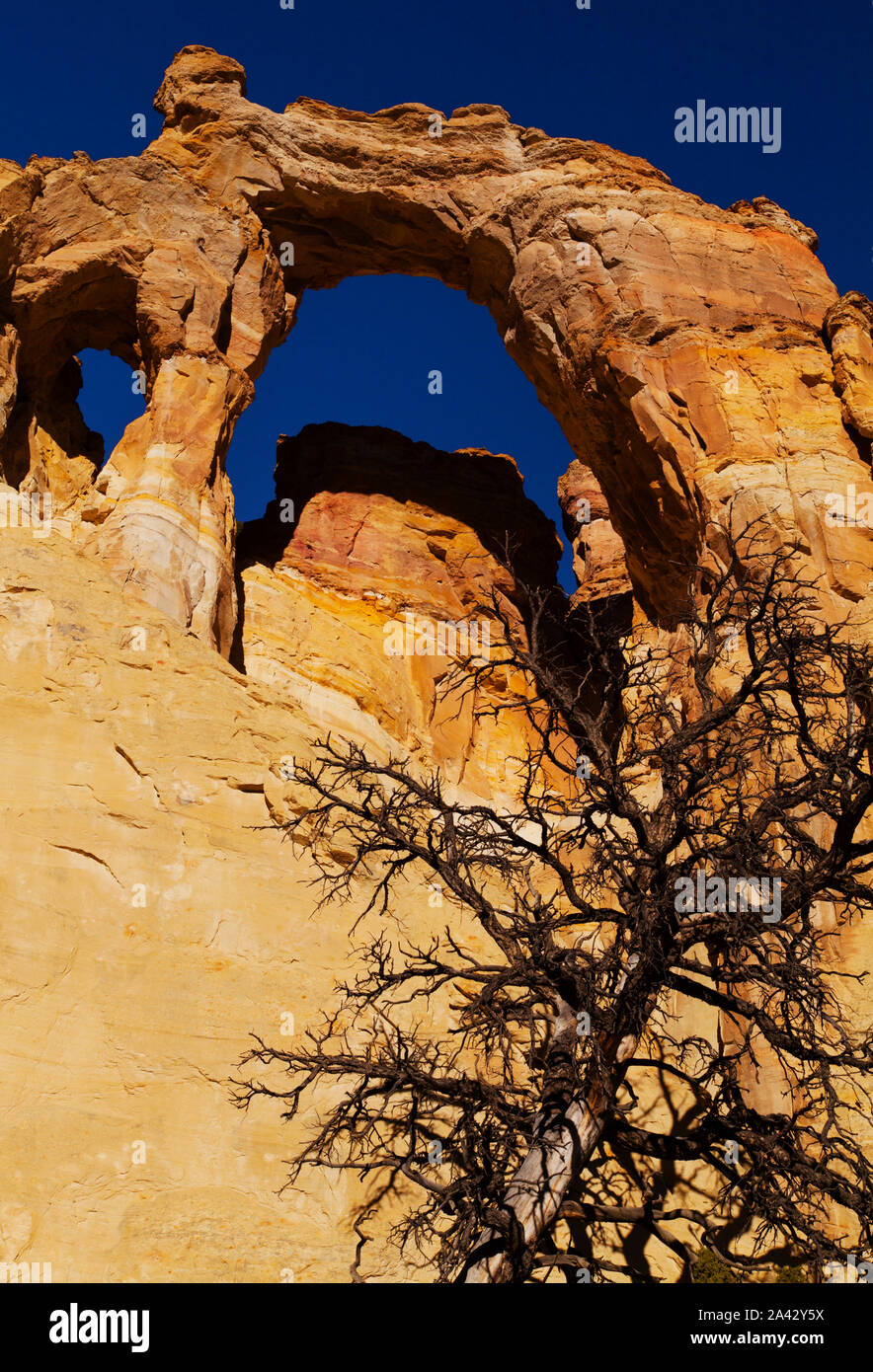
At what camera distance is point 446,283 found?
81.3 ft

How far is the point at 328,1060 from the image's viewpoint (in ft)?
29.8

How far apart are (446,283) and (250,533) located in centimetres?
627

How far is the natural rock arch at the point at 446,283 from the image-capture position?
1855cm

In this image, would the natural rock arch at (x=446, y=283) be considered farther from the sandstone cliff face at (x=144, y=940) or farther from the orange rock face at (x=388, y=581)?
the sandstone cliff face at (x=144, y=940)

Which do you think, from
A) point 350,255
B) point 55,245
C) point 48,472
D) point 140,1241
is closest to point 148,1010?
point 140,1241

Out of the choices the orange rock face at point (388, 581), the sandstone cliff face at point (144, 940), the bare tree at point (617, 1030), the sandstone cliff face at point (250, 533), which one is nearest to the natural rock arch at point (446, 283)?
the sandstone cliff face at point (250, 533)

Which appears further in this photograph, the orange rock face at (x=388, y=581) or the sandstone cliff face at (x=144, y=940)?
the orange rock face at (x=388, y=581)

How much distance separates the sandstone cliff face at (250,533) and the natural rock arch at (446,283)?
0.06 m

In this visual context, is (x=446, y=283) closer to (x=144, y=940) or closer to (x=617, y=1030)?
(x=144, y=940)

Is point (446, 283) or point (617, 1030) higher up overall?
point (446, 283)

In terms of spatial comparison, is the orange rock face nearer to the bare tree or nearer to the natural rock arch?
the natural rock arch

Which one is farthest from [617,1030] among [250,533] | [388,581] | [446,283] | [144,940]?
[446,283]

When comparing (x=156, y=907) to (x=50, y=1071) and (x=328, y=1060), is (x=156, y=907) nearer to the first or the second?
(x=50, y=1071)
